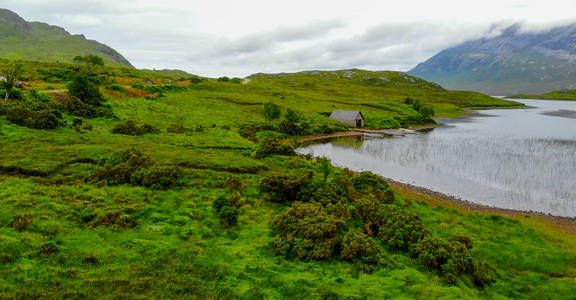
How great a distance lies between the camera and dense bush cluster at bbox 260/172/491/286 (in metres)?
17.3

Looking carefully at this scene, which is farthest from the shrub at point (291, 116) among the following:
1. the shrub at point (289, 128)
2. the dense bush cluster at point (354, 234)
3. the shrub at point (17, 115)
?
the dense bush cluster at point (354, 234)

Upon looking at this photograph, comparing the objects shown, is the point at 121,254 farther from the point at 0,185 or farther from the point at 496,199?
the point at 496,199

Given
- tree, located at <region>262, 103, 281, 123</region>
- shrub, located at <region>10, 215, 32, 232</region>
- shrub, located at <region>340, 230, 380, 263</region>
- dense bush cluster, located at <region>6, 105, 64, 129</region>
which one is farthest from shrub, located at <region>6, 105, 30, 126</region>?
tree, located at <region>262, 103, 281, 123</region>

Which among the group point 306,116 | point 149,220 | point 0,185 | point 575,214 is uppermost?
point 306,116

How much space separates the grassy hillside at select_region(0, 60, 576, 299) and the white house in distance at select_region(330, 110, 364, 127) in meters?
68.4

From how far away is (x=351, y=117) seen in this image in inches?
4080

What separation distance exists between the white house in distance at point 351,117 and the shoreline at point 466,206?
62490 millimetres

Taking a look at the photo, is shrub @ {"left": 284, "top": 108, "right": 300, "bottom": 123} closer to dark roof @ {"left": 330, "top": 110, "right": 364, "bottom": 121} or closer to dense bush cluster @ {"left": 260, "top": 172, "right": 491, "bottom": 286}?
dark roof @ {"left": 330, "top": 110, "right": 364, "bottom": 121}

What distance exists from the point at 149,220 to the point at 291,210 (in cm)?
1011

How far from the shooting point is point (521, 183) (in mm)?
43094

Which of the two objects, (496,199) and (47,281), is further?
(496,199)

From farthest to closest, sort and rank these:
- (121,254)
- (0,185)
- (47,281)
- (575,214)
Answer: (575,214)
(0,185)
(121,254)
(47,281)

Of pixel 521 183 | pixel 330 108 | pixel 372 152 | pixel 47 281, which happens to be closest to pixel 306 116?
pixel 330 108

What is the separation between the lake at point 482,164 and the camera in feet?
126
